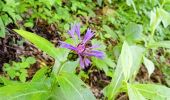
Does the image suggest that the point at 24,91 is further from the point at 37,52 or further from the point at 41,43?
the point at 37,52

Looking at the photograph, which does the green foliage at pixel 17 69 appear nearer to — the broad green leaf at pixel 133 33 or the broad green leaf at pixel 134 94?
the broad green leaf at pixel 133 33

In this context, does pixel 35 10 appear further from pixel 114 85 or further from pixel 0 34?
pixel 114 85

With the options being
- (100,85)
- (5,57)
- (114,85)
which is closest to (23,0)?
(5,57)

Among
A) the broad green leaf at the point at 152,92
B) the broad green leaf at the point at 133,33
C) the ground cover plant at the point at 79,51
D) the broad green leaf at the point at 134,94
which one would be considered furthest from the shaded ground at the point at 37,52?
the broad green leaf at the point at 134,94

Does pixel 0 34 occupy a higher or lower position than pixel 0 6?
lower

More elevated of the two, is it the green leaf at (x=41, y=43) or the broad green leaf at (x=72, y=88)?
the green leaf at (x=41, y=43)

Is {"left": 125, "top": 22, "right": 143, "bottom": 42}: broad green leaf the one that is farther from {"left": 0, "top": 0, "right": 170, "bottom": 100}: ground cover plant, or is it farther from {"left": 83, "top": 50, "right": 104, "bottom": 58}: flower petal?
{"left": 83, "top": 50, "right": 104, "bottom": 58}: flower petal

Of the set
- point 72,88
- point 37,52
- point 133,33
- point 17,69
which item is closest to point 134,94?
point 72,88
